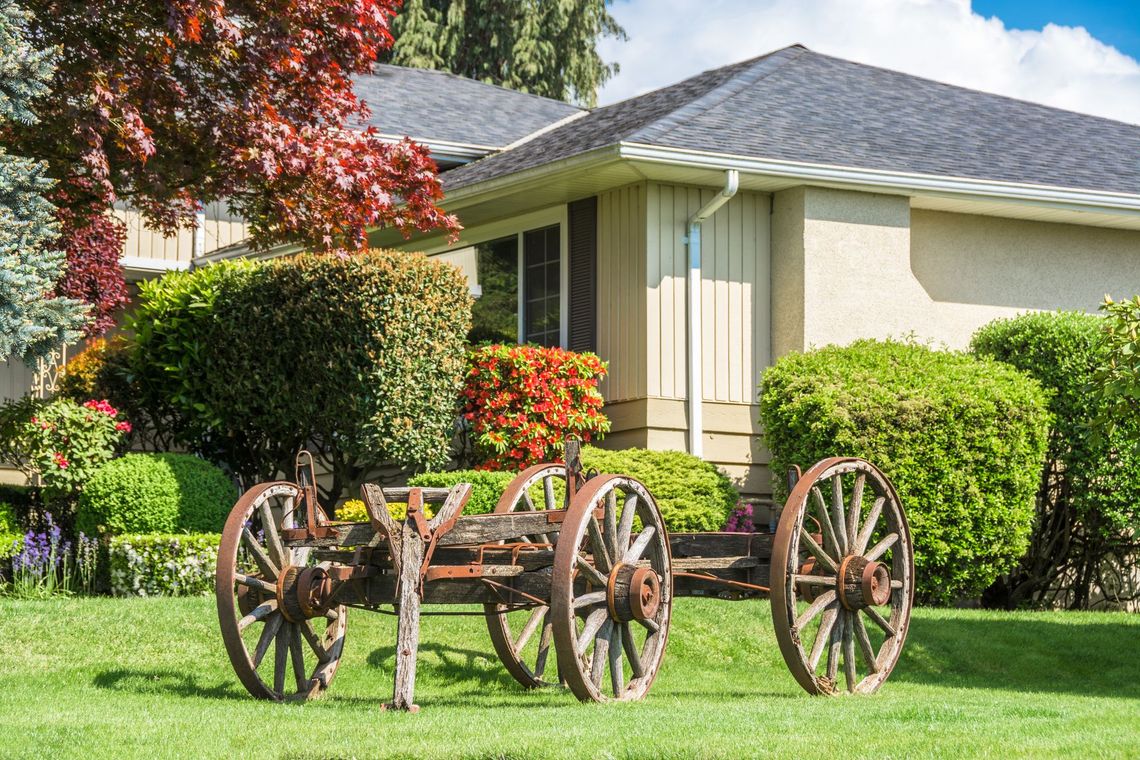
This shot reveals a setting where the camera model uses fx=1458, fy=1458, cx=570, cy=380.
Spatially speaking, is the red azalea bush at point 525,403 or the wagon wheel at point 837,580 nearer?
the wagon wheel at point 837,580

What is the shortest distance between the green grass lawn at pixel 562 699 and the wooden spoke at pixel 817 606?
43 centimetres

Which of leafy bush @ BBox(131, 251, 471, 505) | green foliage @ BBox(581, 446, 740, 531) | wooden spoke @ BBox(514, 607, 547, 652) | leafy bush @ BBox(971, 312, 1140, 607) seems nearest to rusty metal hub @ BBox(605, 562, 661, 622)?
wooden spoke @ BBox(514, 607, 547, 652)

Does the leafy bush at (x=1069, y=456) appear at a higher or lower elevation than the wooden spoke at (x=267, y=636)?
higher

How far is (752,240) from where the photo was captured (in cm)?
1462

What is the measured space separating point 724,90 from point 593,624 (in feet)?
33.9

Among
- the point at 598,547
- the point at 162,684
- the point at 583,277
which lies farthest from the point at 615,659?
the point at 583,277

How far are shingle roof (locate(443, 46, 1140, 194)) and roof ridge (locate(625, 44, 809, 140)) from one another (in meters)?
0.02

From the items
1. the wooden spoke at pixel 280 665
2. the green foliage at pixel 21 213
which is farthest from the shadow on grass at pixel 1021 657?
the green foliage at pixel 21 213

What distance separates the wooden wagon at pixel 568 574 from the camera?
705cm

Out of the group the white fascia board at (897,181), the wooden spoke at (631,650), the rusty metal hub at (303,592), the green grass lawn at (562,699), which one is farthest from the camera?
the white fascia board at (897,181)

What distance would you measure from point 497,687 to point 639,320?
18.8 ft

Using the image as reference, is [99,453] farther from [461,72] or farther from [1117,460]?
[461,72]

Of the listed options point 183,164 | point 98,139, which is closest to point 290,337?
point 183,164

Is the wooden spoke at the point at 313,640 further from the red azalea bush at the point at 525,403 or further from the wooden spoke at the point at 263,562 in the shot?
the red azalea bush at the point at 525,403
